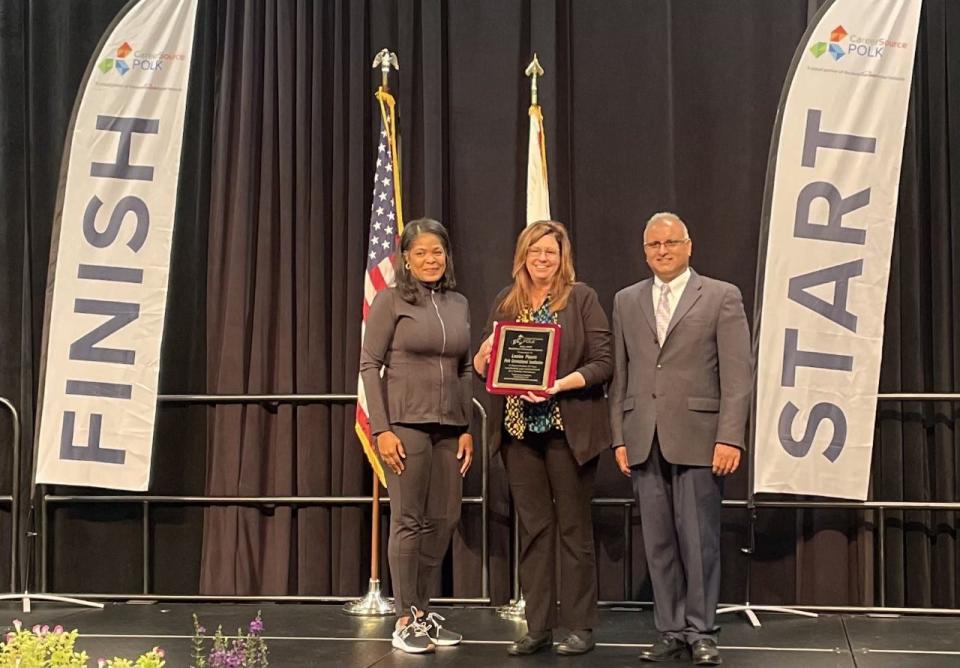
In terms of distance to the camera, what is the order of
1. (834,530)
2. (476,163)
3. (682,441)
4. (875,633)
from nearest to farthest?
(682,441) → (875,633) → (834,530) → (476,163)

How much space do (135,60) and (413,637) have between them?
2916mm

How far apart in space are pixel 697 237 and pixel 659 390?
5.01 ft

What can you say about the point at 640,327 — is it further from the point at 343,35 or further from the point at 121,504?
the point at 121,504

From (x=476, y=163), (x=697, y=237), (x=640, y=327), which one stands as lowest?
(x=640, y=327)

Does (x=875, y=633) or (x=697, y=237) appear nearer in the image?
(x=875, y=633)

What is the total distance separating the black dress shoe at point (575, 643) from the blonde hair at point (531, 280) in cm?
114

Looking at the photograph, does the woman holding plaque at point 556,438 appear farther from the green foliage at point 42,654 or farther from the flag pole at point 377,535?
the green foliage at point 42,654

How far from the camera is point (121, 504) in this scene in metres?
5.56

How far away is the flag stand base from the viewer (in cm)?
494

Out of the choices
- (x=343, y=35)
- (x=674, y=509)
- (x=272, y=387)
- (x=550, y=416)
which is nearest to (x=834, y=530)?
(x=674, y=509)

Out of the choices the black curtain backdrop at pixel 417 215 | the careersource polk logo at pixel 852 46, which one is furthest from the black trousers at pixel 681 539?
the careersource polk logo at pixel 852 46

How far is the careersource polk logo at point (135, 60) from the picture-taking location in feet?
16.9

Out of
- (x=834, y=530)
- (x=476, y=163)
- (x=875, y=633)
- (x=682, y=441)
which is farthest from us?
(x=476, y=163)

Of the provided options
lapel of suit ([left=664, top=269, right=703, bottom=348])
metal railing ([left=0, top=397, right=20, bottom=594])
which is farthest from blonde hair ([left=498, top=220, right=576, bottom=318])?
metal railing ([left=0, top=397, right=20, bottom=594])
